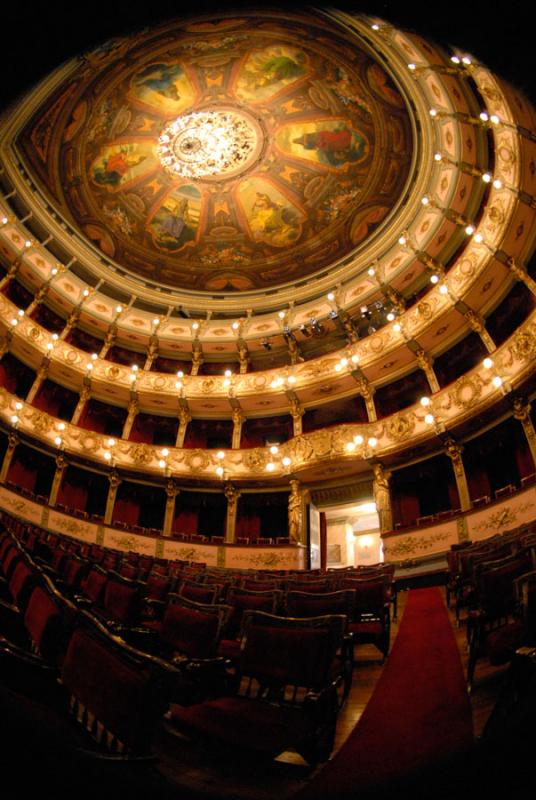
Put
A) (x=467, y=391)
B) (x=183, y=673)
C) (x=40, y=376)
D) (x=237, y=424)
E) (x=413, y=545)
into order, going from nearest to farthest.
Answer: (x=183, y=673)
(x=413, y=545)
(x=467, y=391)
(x=40, y=376)
(x=237, y=424)

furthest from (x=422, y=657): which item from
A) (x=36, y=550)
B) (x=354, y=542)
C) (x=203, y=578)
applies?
(x=354, y=542)

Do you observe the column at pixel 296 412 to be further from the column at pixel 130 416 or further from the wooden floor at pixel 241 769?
the wooden floor at pixel 241 769

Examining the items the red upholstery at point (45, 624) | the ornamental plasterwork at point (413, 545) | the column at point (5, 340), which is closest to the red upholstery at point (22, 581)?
the red upholstery at point (45, 624)

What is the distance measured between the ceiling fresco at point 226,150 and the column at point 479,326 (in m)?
6.88

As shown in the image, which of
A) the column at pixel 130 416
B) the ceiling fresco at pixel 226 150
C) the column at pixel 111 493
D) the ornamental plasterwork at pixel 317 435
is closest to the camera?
the ornamental plasterwork at pixel 317 435

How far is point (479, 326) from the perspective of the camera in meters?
13.8

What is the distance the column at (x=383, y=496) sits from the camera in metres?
13.3

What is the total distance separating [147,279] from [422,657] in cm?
2025

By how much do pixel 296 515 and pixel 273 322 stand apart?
28.7 feet

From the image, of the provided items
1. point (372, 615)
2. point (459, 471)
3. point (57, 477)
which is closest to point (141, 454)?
point (57, 477)

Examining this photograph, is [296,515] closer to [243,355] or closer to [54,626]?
[243,355]

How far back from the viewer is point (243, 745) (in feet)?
6.19

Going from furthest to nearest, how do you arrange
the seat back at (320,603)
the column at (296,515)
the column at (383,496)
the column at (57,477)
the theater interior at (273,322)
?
1. the column at (57,477)
2. the column at (296,515)
3. the column at (383,496)
4. the theater interior at (273,322)
5. the seat back at (320,603)

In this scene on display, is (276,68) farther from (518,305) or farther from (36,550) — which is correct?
(36,550)
